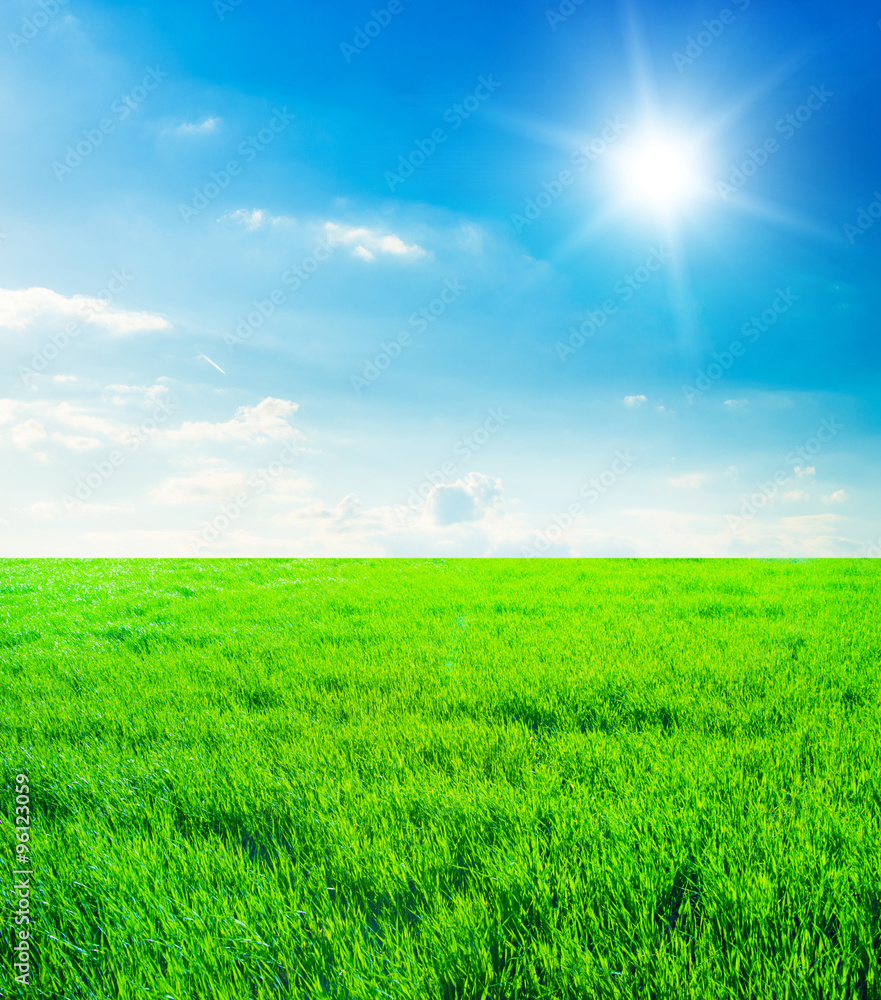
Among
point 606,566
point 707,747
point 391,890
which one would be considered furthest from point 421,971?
point 606,566

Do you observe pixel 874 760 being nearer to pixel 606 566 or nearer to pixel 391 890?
pixel 391 890

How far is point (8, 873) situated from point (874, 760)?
536cm

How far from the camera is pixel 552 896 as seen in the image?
255 cm

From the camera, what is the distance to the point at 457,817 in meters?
3.14

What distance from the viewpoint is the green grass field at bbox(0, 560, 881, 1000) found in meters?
2.24
